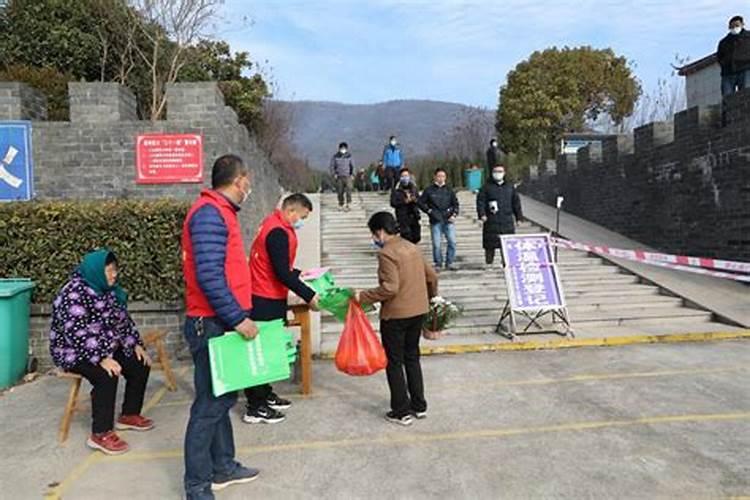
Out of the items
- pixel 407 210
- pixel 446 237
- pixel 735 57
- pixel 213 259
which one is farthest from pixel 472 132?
pixel 213 259

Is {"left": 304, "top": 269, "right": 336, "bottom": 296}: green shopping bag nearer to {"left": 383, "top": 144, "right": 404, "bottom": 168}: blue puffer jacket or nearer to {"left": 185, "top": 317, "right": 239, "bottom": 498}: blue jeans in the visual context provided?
{"left": 185, "top": 317, "right": 239, "bottom": 498}: blue jeans

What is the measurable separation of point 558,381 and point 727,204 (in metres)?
6.35

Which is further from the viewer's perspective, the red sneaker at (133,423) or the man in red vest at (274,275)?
the red sneaker at (133,423)

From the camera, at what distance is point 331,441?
4660 mm

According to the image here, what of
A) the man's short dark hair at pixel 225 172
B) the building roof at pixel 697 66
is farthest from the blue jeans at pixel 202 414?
the building roof at pixel 697 66

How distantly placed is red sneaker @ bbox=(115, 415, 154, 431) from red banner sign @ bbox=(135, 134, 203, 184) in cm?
449

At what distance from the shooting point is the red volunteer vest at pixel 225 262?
345 cm

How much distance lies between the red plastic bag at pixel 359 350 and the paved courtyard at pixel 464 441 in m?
0.48

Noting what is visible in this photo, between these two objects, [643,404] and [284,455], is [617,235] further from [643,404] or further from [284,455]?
[284,455]

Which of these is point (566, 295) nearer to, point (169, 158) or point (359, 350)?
point (359, 350)

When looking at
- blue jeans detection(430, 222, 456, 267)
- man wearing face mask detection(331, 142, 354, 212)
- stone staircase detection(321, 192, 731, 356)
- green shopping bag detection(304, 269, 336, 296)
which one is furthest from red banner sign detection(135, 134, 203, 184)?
man wearing face mask detection(331, 142, 354, 212)

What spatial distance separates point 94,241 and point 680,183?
10.1 metres

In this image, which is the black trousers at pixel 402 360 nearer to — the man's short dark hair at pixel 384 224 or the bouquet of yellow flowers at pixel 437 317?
the man's short dark hair at pixel 384 224

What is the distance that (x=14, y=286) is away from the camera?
647 cm
